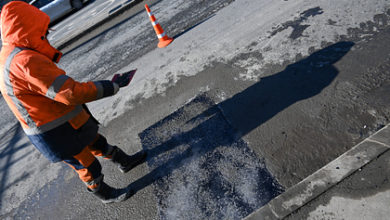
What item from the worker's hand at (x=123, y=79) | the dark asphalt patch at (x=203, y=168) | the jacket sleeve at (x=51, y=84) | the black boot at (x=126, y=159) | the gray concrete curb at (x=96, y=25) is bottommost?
the dark asphalt patch at (x=203, y=168)

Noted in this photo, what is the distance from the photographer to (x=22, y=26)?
85.9 inches

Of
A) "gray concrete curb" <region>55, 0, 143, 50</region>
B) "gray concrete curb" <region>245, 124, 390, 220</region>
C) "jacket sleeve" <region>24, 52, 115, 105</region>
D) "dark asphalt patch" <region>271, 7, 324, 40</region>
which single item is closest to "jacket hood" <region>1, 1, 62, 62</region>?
"jacket sleeve" <region>24, 52, 115, 105</region>

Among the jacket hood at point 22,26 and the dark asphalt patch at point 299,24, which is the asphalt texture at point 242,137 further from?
the jacket hood at point 22,26

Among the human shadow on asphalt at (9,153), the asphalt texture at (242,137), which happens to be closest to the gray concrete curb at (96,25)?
the human shadow on asphalt at (9,153)

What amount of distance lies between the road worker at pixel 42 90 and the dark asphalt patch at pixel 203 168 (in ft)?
3.05

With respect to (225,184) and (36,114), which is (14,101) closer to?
(36,114)

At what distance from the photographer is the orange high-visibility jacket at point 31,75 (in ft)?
7.02

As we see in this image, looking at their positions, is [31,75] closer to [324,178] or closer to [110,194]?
[110,194]

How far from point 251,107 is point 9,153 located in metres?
4.52

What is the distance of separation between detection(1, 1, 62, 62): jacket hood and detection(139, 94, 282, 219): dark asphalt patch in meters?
1.82

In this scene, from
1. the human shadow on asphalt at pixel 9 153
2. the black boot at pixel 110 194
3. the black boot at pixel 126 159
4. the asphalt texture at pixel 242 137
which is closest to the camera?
the asphalt texture at pixel 242 137

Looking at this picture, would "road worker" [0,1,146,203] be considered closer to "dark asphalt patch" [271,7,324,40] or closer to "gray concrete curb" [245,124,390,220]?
"gray concrete curb" [245,124,390,220]

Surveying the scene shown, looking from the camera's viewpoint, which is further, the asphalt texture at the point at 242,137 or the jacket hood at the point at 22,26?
the asphalt texture at the point at 242,137

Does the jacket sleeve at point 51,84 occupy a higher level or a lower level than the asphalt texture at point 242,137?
higher
